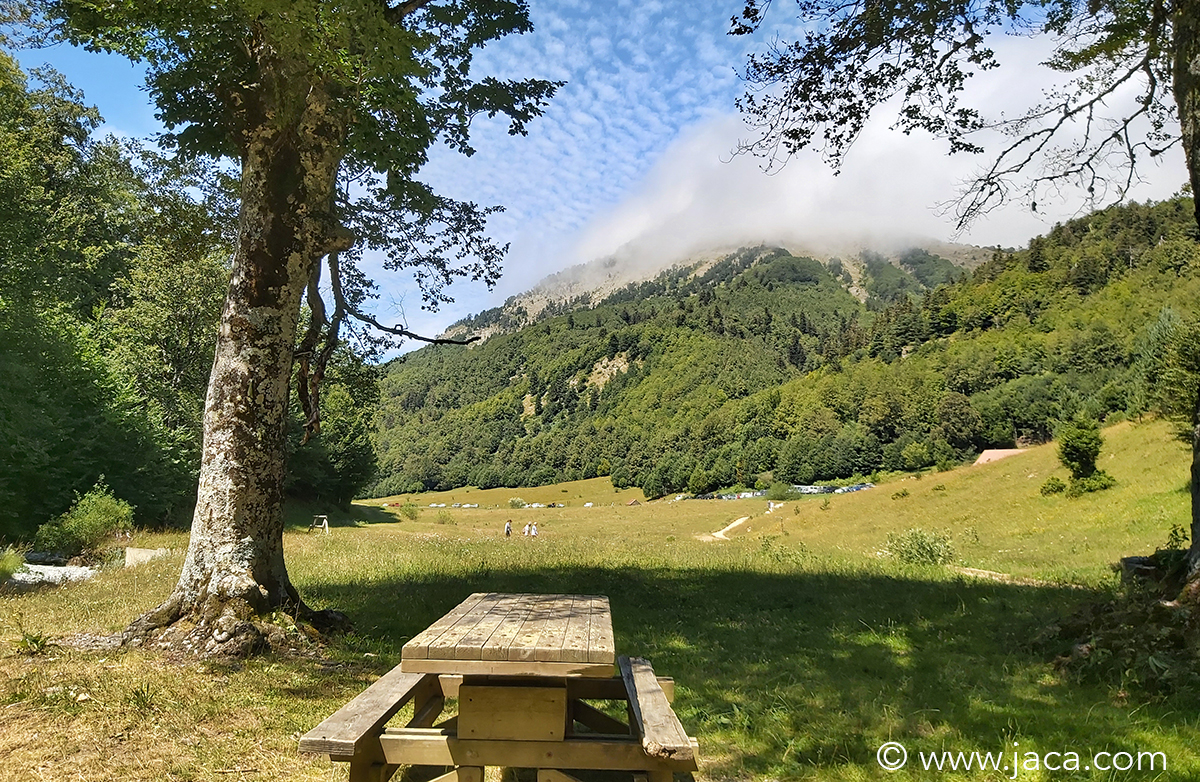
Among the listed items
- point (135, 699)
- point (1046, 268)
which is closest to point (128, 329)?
point (135, 699)

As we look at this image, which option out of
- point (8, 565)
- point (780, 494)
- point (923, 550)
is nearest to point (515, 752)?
point (8, 565)

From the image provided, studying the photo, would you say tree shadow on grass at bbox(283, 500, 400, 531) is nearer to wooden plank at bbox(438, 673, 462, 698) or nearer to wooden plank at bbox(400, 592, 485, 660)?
wooden plank at bbox(438, 673, 462, 698)

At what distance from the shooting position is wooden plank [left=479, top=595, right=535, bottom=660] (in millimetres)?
2949

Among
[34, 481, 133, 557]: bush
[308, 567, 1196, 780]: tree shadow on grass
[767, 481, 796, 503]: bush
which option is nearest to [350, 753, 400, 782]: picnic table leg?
[308, 567, 1196, 780]: tree shadow on grass

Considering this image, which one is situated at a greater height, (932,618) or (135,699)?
(135,699)

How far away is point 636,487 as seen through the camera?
128 metres

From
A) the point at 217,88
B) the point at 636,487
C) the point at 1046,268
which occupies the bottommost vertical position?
the point at 636,487

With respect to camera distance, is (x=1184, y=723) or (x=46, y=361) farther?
(x=46, y=361)

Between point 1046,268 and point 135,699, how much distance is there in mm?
148628

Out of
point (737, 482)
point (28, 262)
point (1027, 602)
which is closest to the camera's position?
point (1027, 602)

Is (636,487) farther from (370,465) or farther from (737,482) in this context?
(370,465)

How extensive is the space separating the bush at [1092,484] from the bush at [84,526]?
112 feet

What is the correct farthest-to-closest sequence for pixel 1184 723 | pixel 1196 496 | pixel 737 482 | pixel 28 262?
pixel 737 482, pixel 28 262, pixel 1196 496, pixel 1184 723

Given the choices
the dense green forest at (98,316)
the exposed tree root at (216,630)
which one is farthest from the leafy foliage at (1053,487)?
the exposed tree root at (216,630)
